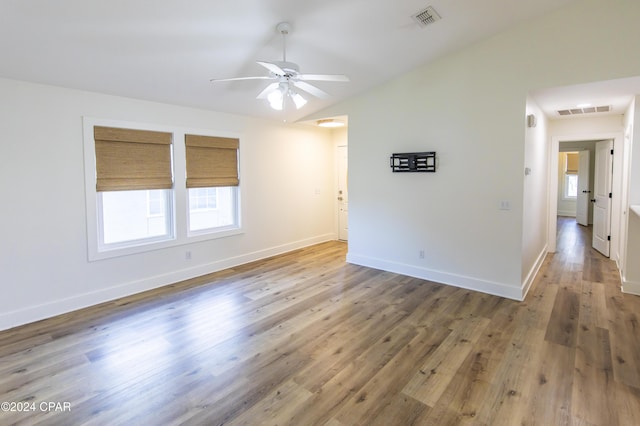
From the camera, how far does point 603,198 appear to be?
20.2 feet

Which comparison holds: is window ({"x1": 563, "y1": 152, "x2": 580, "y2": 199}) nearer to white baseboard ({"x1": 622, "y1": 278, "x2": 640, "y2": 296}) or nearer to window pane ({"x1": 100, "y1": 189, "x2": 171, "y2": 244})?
white baseboard ({"x1": 622, "y1": 278, "x2": 640, "y2": 296})

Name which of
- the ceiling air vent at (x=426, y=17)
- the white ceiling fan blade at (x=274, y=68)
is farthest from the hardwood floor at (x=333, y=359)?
the ceiling air vent at (x=426, y=17)

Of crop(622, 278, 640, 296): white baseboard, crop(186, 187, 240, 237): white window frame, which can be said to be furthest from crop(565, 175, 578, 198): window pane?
crop(186, 187, 240, 237): white window frame

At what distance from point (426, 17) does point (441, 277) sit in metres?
3.21

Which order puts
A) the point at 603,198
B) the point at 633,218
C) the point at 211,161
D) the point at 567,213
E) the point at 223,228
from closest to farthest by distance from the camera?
1. the point at 633,218
2. the point at 211,161
3. the point at 223,228
4. the point at 603,198
5. the point at 567,213

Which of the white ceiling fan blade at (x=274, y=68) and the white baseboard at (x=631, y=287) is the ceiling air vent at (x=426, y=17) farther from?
the white baseboard at (x=631, y=287)

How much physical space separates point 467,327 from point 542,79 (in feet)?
9.32

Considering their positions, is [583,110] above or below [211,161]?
above

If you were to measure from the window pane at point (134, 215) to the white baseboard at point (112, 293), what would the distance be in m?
0.60

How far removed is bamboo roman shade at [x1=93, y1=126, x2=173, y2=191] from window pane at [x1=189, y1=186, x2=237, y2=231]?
55 centimetres

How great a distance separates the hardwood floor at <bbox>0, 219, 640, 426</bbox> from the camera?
2.18m

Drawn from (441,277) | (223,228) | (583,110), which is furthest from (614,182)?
(223,228)

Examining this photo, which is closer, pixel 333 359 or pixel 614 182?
pixel 333 359

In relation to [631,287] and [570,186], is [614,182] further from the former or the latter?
[570,186]
